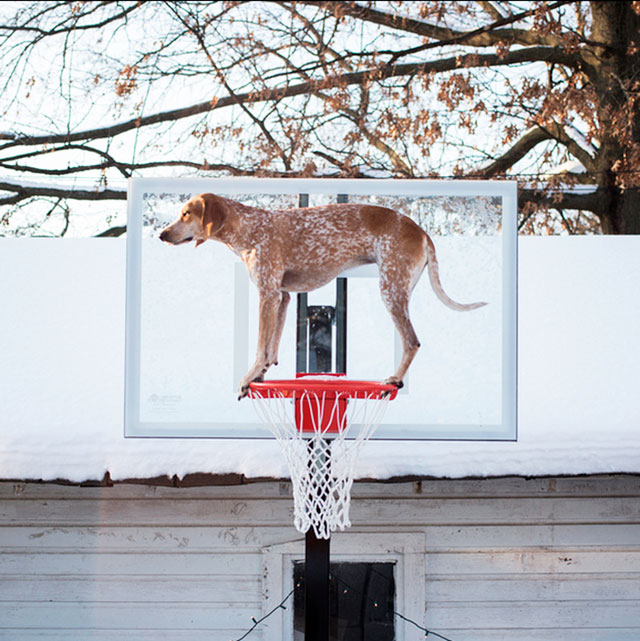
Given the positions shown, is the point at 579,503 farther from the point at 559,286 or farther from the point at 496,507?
the point at 559,286

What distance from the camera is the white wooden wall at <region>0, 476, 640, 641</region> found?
3219 millimetres

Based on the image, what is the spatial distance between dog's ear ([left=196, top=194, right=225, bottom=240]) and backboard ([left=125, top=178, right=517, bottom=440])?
3 centimetres

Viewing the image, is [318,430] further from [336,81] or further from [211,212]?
[336,81]

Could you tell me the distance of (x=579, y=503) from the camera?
3271 mm

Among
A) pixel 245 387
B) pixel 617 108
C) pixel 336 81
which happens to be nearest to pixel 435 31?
pixel 336 81

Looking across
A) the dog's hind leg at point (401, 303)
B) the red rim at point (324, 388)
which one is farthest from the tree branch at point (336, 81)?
the red rim at point (324, 388)

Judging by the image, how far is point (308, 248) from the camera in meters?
2.58

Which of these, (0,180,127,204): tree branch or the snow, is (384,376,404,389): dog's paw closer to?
the snow

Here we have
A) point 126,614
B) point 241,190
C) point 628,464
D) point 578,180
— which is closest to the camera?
point 241,190

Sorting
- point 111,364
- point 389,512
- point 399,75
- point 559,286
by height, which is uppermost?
point 399,75

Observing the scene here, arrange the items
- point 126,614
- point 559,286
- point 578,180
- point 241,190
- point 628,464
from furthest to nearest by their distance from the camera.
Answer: point 578,180 < point 559,286 < point 126,614 < point 628,464 < point 241,190

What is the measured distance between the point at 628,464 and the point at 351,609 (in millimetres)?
1387

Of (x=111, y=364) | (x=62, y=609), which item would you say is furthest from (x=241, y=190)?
(x=62, y=609)

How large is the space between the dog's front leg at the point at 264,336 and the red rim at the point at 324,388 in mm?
54
